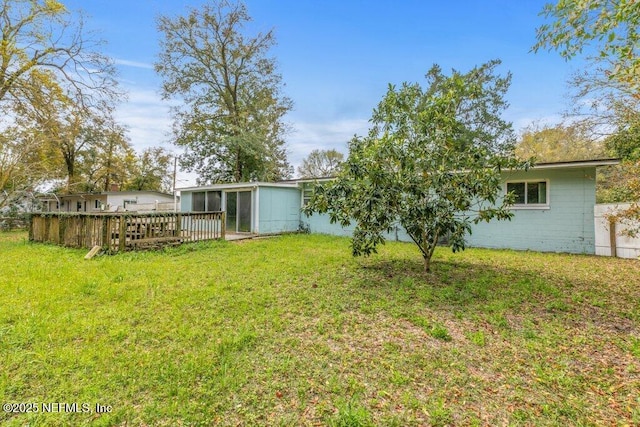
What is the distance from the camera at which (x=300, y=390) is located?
2.46 meters

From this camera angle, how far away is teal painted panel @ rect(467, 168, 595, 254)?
27.9ft

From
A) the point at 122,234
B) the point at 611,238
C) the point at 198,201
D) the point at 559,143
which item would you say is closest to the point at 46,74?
the point at 198,201

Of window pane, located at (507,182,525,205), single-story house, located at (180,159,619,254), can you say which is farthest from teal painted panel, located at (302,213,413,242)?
window pane, located at (507,182,525,205)

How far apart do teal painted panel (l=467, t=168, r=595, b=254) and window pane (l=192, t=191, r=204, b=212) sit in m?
12.5

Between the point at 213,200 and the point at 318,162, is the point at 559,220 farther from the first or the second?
the point at 318,162

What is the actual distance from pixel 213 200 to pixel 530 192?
1241 centimetres

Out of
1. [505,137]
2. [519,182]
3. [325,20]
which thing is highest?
[325,20]

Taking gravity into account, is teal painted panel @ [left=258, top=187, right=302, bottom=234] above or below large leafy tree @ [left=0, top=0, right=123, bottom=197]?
below

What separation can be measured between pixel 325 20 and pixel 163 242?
→ 8707 millimetres

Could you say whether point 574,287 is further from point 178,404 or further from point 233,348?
point 178,404

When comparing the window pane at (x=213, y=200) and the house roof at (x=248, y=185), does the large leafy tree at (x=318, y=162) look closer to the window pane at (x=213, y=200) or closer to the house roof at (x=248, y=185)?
the window pane at (x=213, y=200)

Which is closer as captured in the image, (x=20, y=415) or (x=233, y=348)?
(x=20, y=415)

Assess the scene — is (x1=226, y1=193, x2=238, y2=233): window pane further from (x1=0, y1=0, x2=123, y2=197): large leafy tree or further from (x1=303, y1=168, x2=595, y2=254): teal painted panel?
(x1=303, y1=168, x2=595, y2=254): teal painted panel

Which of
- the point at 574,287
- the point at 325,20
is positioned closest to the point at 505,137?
the point at 325,20
